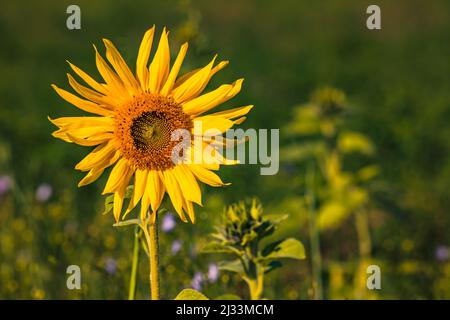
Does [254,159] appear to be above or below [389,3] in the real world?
below

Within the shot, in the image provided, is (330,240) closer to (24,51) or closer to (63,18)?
(24,51)

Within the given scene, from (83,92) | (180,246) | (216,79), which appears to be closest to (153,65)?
(83,92)

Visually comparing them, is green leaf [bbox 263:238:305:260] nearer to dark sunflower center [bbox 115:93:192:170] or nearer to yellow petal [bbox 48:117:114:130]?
dark sunflower center [bbox 115:93:192:170]

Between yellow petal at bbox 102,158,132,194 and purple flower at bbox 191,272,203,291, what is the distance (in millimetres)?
772

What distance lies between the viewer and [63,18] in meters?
9.11

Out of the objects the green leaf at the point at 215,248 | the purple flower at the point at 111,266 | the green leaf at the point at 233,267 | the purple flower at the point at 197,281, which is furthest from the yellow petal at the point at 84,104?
the purple flower at the point at 111,266

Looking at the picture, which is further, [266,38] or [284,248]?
[266,38]

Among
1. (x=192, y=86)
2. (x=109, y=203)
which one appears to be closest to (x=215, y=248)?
(x=109, y=203)

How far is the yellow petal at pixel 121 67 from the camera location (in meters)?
1.81

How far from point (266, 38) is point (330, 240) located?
185 inches

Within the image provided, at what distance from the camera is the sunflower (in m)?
1.82

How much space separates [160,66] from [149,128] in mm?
178

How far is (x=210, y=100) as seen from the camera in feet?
6.12

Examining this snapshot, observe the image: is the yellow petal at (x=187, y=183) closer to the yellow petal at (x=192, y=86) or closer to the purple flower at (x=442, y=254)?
the yellow petal at (x=192, y=86)
